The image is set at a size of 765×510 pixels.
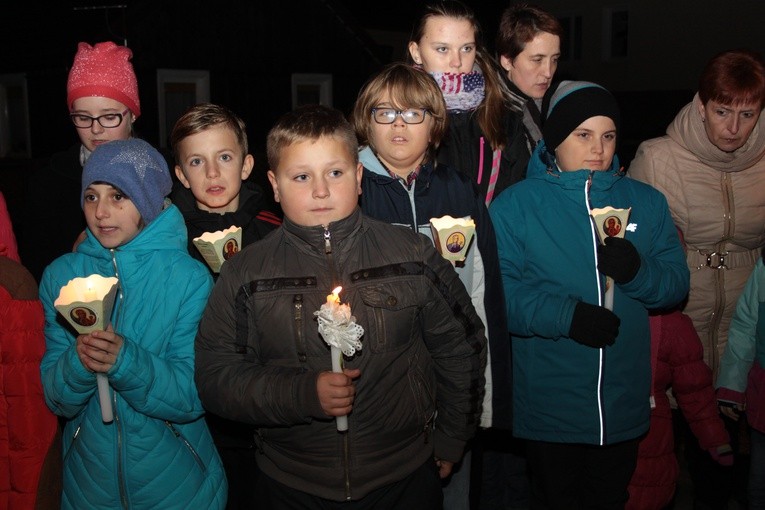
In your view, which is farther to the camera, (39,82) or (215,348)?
(39,82)

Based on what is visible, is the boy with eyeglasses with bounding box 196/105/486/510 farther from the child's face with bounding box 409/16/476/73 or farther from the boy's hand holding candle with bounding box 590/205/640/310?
the child's face with bounding box 409/16/476/73

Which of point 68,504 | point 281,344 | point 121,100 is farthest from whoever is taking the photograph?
point 121,100

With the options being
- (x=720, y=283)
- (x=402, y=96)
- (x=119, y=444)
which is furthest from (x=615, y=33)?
(x=119, y=444)

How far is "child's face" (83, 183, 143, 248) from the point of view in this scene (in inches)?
131

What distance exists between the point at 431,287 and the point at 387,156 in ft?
3.16

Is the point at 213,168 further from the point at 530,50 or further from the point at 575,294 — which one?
the point at 530,50

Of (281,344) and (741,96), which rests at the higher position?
(741,96)

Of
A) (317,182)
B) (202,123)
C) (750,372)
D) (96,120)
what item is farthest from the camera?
(750,372)

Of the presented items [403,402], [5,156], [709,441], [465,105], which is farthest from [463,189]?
[5,156]

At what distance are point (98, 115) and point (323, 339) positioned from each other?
2.21 m

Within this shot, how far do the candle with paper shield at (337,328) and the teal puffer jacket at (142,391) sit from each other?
32.8 inches

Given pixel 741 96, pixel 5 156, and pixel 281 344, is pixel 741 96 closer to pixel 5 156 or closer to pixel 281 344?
pixel 281 344

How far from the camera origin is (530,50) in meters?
4.89

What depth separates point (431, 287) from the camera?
3.11 m
